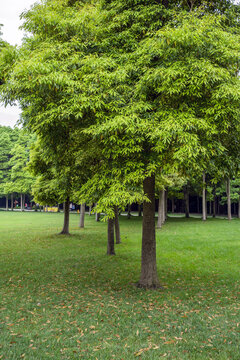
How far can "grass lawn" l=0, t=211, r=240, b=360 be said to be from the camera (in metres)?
5.11

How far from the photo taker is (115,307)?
24.0 ft

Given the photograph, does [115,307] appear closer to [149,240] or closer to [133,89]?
[149,240]

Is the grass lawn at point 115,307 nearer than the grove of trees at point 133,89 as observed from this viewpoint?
Yes

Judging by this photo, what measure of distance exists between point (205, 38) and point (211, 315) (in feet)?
21.3

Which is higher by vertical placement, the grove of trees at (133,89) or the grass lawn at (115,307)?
the grove of trees at (133,89)

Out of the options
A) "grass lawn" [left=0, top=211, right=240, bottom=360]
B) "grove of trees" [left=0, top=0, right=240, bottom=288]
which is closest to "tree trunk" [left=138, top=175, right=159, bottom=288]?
"grove of trees" [left=0, top=0, right=240, bottom=288]

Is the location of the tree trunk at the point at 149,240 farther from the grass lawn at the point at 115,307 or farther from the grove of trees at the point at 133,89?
the grass lawn at the point at 115,307

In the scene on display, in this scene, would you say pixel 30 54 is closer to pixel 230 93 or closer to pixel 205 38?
pixel 205 38

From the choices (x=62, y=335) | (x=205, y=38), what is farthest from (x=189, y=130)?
(x=62, y=335)

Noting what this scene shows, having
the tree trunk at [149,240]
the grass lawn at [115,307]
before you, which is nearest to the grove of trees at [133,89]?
the tree trunk at [149,240]

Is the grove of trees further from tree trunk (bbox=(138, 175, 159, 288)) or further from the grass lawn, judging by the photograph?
the grass lawn

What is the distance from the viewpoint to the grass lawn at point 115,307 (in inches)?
201

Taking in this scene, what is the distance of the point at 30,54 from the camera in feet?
25.2

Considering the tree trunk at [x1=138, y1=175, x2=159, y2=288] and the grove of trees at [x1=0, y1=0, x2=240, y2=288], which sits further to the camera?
the tree trunk at [x1=138, y1=175, x2=159, y2=288]
